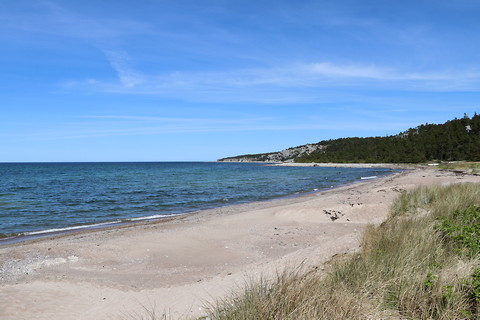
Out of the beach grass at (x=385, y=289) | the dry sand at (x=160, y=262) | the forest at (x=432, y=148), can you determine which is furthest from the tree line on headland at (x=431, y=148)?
the beach grass at (x=385, y=289)

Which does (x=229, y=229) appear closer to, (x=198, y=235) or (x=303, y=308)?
(x=198, y=235)

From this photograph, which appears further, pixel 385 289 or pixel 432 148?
pixel 432 148

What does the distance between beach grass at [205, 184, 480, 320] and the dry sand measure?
1.87 feet

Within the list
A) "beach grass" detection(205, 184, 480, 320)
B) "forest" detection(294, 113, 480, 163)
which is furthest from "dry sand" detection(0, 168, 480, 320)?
"forest" detection(294, 113, 480, 163)

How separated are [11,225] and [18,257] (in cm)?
782

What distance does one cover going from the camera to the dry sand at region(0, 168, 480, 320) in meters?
6.66

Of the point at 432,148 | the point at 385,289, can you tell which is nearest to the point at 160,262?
the point at 385,289

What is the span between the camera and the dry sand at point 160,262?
262 inches

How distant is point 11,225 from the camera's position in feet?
55.3

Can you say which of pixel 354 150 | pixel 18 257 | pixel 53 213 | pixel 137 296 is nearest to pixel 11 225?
pixel 53 213

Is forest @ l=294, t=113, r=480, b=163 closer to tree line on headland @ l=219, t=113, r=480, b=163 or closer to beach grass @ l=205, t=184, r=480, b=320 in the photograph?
tree line on headland @ l=219, t=113, r=480, b=163

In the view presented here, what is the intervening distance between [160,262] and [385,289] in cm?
676

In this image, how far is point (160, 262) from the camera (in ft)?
32.2

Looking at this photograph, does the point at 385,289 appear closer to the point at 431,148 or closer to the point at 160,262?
the point at 160,262
